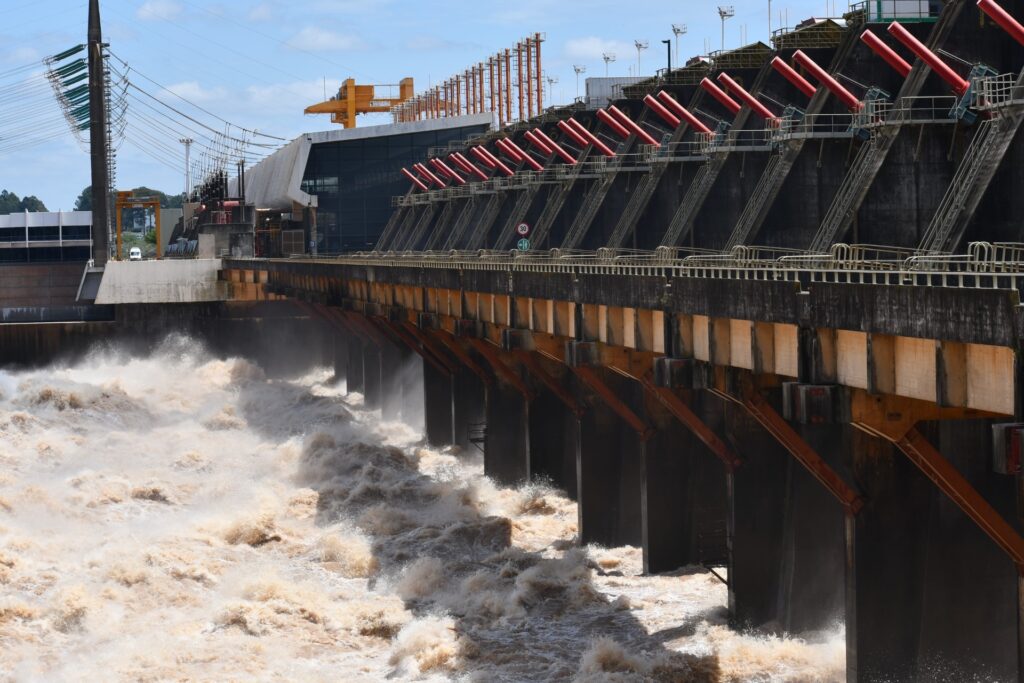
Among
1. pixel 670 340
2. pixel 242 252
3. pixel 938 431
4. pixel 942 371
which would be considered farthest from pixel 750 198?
pixel 242 252

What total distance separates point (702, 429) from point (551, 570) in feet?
24.4

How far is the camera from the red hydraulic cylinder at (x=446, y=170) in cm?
10653

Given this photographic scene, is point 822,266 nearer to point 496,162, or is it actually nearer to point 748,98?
point 748,98

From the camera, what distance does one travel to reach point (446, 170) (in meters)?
109

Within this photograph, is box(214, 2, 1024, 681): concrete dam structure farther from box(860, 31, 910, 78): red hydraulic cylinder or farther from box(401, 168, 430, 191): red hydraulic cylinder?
box(401, 168, 430, 191): red hydraulic cylinder

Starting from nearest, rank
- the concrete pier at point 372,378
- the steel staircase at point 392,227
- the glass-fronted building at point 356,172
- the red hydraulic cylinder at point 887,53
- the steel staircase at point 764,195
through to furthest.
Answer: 1. the red hydraulic cylinder at point 887,53
2. the steel staircase at point 764,195
3. the concrete pier at point 372,378
4. the glass-fronted building at point 356,172
5. the steel staircase at point 392,227

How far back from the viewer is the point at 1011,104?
34875mm

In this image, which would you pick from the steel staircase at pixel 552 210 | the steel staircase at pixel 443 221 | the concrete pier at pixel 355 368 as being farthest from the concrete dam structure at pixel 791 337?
the steel staircase at pixel 443 221

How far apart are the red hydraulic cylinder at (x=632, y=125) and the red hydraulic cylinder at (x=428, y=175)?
39.2 metres

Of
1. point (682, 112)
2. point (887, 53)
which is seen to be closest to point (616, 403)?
point (887, 53)

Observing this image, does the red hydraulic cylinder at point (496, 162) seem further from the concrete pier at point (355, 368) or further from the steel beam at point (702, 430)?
the steel beam at point (702, 430)

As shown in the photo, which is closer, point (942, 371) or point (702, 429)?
point (942, 371)

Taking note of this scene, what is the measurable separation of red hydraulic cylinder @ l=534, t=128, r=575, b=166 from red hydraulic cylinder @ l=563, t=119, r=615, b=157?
4.83 feet

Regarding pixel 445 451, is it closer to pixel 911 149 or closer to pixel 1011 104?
pixel 911 149
